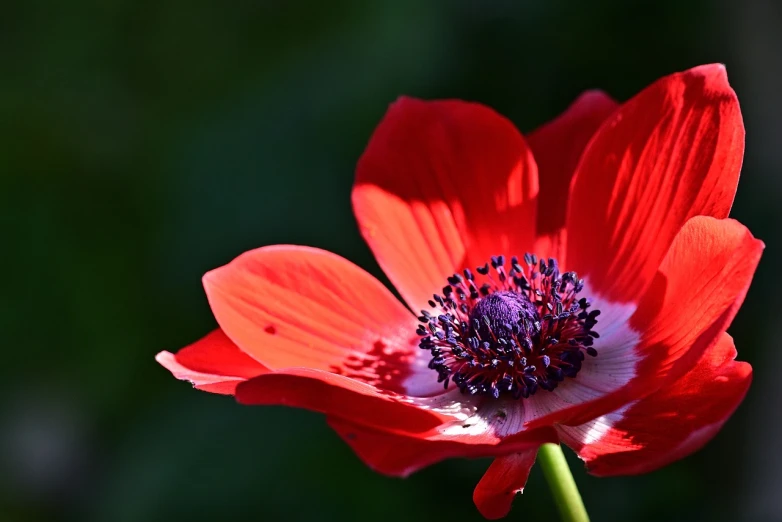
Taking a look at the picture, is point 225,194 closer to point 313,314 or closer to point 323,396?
point 313,314

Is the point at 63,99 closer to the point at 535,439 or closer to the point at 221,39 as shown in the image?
the point at 221,39

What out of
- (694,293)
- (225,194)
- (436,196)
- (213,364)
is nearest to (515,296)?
(436,196)

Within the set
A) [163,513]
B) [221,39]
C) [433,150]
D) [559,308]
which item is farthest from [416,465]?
[221,39]

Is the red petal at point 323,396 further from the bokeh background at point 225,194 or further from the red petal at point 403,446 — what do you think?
the bokeh background at point 225,194

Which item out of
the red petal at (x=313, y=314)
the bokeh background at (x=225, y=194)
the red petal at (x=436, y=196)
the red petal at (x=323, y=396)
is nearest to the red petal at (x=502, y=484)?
the red petal at (x=323, y=396)

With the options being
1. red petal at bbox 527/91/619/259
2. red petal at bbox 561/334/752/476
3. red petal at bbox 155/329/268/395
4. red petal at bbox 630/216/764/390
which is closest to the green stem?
A: red petal at bbox 561/334/752/476

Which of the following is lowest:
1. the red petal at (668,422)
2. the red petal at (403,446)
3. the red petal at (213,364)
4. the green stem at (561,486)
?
the green stem at (561,486)
